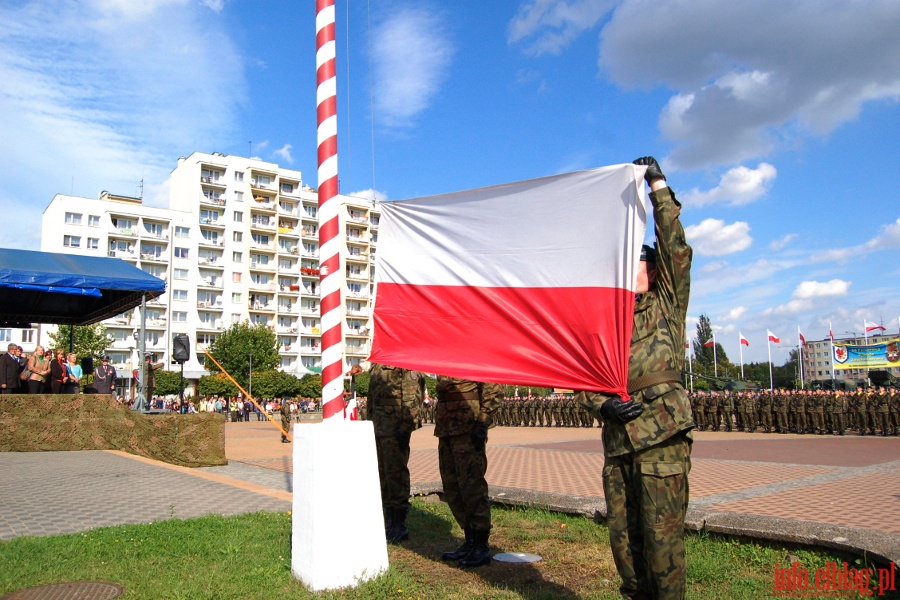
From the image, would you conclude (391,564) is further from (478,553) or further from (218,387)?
(218,387)

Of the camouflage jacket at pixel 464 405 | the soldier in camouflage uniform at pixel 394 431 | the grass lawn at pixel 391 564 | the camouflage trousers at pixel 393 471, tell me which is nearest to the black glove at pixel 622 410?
the grass lawn at pixel 391 564

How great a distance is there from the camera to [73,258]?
15367 mm

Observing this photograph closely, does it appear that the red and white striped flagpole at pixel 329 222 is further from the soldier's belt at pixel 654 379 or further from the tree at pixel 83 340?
the tree at pixel 83 340

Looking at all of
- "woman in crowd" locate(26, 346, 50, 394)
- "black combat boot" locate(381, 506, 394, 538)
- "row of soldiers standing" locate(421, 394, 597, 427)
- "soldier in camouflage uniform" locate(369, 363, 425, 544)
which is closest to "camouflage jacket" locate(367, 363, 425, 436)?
"soldier in camouflage uniform" locate(369, 363, 425, 544)

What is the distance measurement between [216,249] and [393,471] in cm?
7725

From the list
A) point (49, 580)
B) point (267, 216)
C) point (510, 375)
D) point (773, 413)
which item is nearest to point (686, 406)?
point (510, 375)

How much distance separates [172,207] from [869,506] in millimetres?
84858

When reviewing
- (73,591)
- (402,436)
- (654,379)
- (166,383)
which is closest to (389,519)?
(402,436)

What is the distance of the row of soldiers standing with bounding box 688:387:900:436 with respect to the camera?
2152 cm

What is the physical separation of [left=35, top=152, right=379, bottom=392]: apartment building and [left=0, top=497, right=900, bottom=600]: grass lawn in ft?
214

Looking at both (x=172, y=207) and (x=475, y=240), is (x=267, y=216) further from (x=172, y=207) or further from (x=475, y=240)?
(x=475, y=240)

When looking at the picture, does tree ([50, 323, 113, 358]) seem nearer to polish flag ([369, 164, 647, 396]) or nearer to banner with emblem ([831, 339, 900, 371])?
banner with emblem ([831, 339, 900, 371])

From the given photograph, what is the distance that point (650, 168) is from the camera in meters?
3.54

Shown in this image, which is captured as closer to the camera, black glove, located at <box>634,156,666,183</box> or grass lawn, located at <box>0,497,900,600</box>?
black glove, located at <box>634,156,666,183</box>
